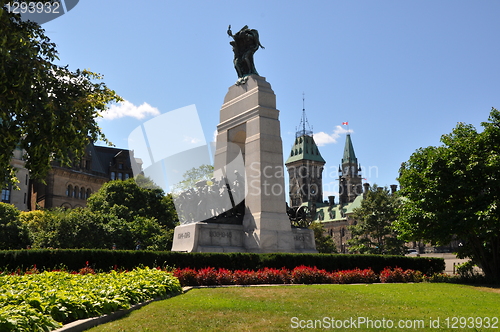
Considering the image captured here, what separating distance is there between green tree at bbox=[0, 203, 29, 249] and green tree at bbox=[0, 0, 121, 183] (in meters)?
36.8

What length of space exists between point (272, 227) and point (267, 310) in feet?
41.5

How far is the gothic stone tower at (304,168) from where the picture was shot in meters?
183

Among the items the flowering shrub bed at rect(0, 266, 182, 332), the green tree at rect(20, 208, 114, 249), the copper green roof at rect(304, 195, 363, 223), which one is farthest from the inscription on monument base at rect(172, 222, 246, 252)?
the copper green roof at rect(304, 195, 363, 223)

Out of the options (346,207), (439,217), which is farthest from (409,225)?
(346,207)

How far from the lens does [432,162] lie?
22.5 m

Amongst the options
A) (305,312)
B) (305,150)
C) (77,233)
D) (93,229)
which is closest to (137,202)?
(93,229)

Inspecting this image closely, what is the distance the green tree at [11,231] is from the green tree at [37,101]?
36.8 metres

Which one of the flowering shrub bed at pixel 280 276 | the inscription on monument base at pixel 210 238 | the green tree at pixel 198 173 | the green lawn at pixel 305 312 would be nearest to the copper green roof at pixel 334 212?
the green tree at pixel 198 173

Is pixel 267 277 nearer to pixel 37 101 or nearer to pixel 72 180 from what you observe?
pixel 37 101

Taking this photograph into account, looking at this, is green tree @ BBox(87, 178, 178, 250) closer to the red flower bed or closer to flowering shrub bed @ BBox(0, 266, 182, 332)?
the red flower bed

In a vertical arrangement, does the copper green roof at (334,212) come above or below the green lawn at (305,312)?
above

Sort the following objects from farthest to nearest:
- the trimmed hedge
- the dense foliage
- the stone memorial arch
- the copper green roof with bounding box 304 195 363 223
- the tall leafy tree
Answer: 1. the copper green roof with bounding box 304 195 363 223
2. the tall leafy tree
3. the dense foliage
4. the stone memorial arch
5. the trimmed hedge

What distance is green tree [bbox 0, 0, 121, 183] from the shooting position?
33.5ft

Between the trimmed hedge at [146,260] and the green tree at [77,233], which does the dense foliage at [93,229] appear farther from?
the trimmed hedge at [146,260]
